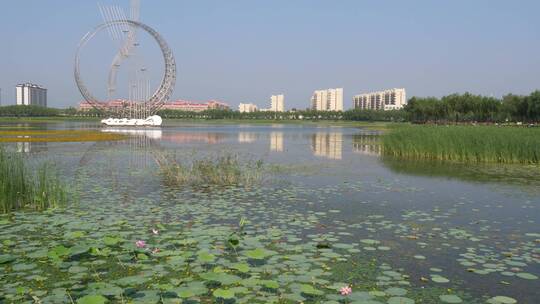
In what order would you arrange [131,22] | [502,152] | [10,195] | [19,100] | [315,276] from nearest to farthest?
[315,276] < [10,195] < [502,152] < [131,22] < [19,100]

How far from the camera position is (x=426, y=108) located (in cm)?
7688

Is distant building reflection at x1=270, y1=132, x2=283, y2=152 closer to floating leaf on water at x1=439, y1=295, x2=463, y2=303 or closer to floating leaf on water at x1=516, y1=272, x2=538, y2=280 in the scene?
floating leaf on water at x1=516, y1=272, x2=538, y2=280

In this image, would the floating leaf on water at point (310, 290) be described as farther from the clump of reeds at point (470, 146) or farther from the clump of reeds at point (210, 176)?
the clump of reeds at point (470, 146)

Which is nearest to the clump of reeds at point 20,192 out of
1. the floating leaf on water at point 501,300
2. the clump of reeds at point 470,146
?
the floating leaf on water at point 501,300

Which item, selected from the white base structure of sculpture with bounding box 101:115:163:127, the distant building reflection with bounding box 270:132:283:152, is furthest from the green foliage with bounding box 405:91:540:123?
the white base structure of sculpture with bounding box 101:115:163:127

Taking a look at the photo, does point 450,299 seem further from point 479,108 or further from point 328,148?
point 479,108

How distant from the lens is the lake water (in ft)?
16.7

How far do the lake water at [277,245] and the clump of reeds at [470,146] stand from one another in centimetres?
807

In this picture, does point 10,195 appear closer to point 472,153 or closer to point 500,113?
point 472,153

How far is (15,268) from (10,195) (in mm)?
4112

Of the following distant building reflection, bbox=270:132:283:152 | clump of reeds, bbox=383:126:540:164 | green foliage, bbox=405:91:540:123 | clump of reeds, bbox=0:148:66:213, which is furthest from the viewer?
green foliage, bbox=405:91:540:123

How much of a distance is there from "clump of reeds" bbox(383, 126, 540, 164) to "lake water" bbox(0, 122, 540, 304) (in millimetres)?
8072

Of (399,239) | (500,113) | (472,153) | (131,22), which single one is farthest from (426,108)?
(399,239)

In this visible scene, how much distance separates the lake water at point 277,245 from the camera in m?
5.09
